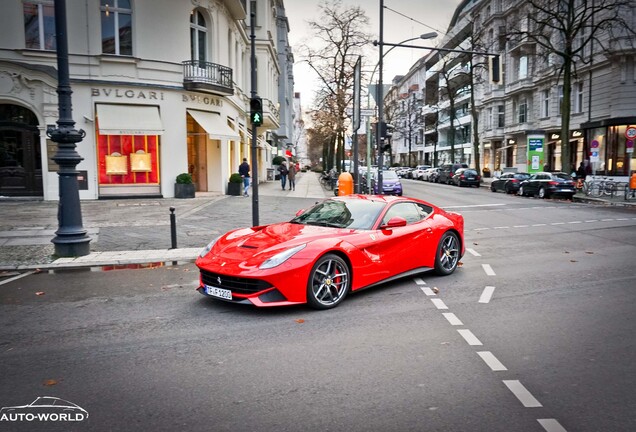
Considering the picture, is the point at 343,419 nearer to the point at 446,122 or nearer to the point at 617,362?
the point at 617,362

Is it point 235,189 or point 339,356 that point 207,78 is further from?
point 339,356

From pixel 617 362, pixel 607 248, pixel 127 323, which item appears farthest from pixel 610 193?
pixel 127 323

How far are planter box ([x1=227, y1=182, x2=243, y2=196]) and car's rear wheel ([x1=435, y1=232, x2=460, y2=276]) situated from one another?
17.9 metres

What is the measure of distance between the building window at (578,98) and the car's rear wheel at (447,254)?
36939 millimetres

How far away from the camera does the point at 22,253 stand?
10617 mm

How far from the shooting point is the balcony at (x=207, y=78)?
76.4ft

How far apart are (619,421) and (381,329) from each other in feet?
8.29

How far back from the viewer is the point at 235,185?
83.4ft

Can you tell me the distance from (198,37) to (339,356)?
22.8m

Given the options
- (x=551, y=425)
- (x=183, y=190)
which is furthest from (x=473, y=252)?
(x=183, y=190)

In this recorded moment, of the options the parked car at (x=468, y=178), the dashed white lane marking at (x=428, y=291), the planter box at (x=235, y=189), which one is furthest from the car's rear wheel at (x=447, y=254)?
the parked car at (x=468, y=178)

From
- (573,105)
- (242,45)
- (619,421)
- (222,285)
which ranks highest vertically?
(242,45)

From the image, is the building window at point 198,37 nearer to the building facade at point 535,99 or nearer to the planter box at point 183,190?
the planter box at point 183,190

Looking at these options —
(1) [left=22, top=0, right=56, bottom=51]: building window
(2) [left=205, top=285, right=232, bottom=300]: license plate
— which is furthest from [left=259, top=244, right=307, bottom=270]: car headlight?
(1) [left=22, top=0, right=56, bottom=51]: building window
